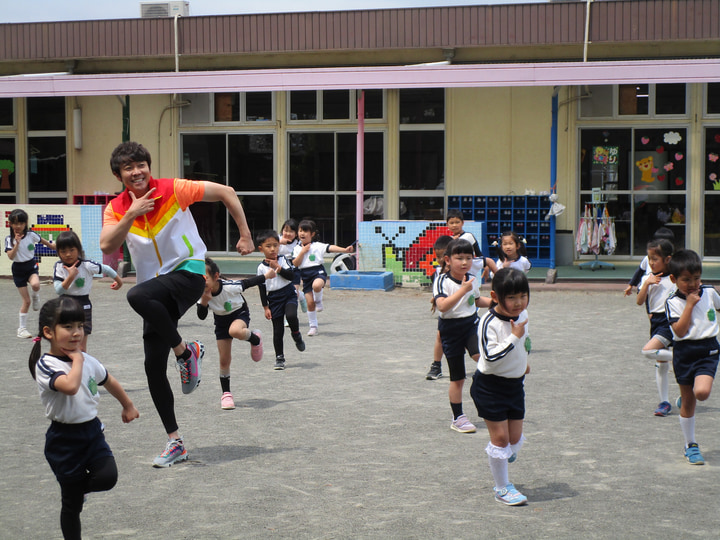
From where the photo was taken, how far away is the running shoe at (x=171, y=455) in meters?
5.65

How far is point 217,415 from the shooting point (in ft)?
23.3

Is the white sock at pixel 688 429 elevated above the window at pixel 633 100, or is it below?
below

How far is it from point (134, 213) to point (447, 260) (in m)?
2.81

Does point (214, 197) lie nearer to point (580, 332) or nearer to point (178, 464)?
point (178, 464)

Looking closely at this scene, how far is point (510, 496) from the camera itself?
4926mm

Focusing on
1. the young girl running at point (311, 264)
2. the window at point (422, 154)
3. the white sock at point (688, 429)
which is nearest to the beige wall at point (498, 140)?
the window at point (422, 154)

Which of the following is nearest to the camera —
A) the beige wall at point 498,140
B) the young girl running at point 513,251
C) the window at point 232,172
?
the young girl running at point 513,251

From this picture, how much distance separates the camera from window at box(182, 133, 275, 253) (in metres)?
21.3

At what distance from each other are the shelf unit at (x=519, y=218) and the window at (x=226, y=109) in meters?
5.24

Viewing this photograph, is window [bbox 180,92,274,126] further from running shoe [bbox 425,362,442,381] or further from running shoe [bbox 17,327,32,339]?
running shoe [bbox 425,362,442,381]

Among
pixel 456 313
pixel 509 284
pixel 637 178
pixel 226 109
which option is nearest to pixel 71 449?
pixel 509 284

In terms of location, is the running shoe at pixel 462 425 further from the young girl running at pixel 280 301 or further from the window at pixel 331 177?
the window at pixel 331 177

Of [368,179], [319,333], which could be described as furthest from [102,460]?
[368,179]

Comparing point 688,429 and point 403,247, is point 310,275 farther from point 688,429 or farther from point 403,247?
point 688,429
